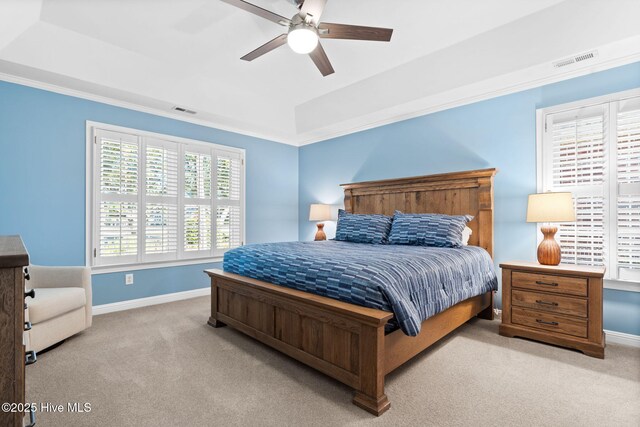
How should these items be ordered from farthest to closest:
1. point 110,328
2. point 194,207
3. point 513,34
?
point 194,207
point 110,328
point 513,34

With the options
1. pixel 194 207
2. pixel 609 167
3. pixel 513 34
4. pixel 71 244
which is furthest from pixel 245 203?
pixel 609 167

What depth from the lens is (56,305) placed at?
2.57 m

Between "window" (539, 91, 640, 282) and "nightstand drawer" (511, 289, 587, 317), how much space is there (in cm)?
59

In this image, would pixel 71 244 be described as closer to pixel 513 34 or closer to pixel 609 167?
pixel 513 34

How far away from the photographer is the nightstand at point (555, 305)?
2465 millimetres

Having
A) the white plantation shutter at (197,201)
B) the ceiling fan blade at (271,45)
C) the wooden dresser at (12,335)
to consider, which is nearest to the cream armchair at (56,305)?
the white plantation shutter at (197,201)

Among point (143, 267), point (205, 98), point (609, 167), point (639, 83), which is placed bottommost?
point (143, 267)

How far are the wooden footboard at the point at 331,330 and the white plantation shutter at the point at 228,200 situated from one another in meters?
1.75

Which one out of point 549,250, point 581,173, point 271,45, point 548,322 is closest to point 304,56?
point 271,45

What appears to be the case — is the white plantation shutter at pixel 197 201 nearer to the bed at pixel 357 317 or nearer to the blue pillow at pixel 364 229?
the bed at pixel 357 317

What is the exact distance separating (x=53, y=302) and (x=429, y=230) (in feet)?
11.1

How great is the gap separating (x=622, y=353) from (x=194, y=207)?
4.68 meters

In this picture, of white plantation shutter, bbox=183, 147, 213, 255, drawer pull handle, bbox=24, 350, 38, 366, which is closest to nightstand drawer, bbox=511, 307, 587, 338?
drawer pull handle, bbox=24, 350, 38, 366

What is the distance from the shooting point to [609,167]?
282 centimetres
